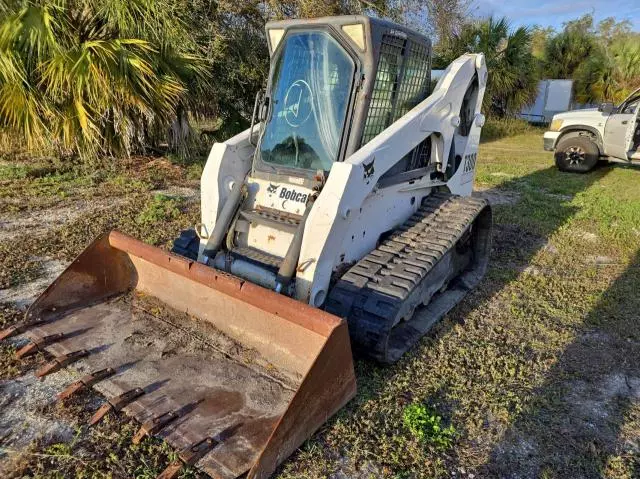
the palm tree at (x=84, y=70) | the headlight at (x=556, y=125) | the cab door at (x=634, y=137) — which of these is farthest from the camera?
the headlight at (x=556, y=125)

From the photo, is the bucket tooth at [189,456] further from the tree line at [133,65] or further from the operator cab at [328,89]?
the tree line at [133,65]

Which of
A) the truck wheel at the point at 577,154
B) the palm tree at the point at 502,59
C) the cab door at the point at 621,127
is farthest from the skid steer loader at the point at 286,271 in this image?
the palm tree at the point at 502,59

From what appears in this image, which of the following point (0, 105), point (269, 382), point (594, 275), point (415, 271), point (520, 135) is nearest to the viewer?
point (269, 382)

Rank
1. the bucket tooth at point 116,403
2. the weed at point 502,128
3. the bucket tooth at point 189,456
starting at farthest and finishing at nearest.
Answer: the weed at point 502,128 → the bucket tooth at point 116,403 → the bucket tooth at point 189,456

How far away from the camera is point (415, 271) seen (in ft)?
10.9

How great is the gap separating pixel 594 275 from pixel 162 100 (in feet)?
22.9

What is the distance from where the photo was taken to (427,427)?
275cm

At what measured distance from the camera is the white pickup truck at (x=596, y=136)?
9.60 metres

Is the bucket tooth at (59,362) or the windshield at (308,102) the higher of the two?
the windshield at (308,102)

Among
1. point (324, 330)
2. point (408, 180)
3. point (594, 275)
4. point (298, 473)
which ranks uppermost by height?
point (408, 180)

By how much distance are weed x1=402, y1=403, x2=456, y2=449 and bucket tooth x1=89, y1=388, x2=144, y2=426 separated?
1583 millimetres

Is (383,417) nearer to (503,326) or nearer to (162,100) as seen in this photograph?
(503,326)

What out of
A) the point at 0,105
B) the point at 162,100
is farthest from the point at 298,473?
the point at 0,105

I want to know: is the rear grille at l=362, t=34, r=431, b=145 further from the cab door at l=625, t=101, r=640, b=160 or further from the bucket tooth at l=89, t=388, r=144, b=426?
the cab door at l=625, t=101, r=640, b=160
